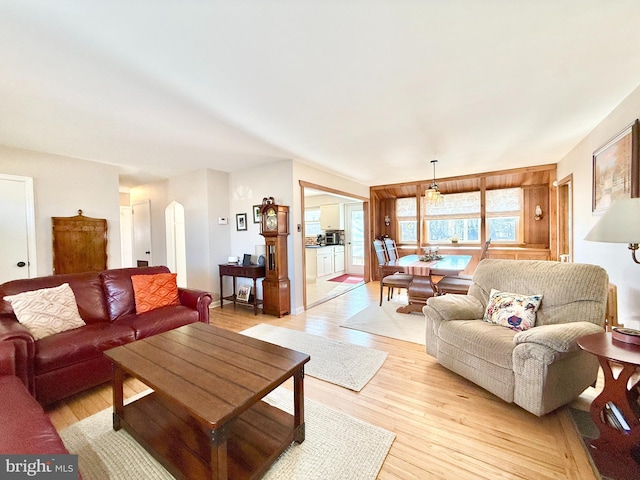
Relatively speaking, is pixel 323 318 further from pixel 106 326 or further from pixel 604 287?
pixel 604 287

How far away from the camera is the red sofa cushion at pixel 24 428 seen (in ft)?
3.38

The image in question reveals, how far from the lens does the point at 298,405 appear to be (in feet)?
5.21

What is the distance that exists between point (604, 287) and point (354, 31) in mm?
2466

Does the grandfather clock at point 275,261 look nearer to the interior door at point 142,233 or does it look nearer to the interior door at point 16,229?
the interior door at point 16,229

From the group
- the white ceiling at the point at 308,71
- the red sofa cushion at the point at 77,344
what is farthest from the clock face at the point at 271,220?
the red sofa cushion at the point at 77,344

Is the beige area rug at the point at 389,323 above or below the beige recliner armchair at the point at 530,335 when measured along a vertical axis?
below

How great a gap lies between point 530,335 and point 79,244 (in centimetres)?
550

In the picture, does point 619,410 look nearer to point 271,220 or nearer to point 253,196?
point 271,220

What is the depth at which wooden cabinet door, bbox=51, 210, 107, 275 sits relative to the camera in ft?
12.6

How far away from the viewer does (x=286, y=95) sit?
2.23 meters

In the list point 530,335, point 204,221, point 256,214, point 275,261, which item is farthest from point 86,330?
point 530,335

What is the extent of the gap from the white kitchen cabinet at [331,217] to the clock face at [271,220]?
12.7 ft

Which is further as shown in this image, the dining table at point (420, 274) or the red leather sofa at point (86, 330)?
the dining table at point (420, 274)

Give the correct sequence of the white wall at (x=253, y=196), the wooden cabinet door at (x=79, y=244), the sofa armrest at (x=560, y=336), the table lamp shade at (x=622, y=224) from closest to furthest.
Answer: the table lamp shade at (x=622, y=224), the sofa armrest at (x=560, y=336), the wooden cabinet door at (x=79, y=244), the white wall at (x=253, y=196)
